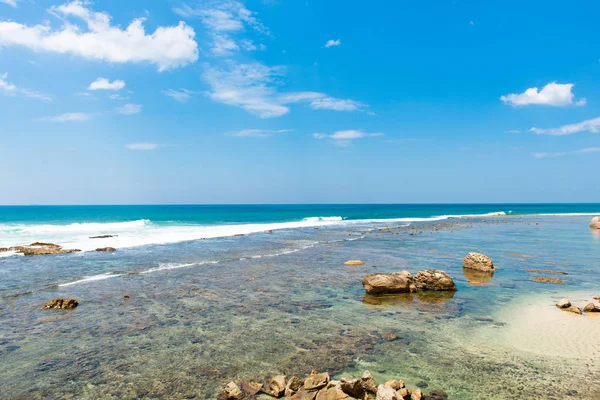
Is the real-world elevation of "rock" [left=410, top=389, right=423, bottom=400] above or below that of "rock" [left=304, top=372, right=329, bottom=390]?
below

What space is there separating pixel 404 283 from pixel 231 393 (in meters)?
10.3

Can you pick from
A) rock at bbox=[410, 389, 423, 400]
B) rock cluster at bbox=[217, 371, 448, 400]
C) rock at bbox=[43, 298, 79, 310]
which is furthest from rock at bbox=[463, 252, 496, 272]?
rock at bbox=[43, 298, 79, 310]

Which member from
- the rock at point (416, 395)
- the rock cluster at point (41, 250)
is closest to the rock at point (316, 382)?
the rock at point (416, 395)

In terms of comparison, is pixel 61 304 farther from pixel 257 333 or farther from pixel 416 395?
pixel 416 395

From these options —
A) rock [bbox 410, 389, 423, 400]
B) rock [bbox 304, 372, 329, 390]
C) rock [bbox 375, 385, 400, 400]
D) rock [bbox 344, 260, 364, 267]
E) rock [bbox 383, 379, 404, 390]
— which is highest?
rock [bbox 375, 385, 400, 400]

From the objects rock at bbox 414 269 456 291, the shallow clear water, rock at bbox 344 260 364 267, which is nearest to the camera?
the shallow clear water

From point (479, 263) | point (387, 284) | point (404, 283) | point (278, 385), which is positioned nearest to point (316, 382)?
point (278, 385)

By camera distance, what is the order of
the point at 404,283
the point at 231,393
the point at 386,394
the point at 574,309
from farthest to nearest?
the point at 404,283
the point at 574,309
the point at 231,393
the point at 386,394

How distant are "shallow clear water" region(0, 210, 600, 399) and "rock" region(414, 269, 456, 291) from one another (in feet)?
2.20

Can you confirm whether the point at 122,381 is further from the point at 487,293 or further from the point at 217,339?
the point at 487,293

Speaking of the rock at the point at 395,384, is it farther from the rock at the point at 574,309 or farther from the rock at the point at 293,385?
the rock at the point at 574,309

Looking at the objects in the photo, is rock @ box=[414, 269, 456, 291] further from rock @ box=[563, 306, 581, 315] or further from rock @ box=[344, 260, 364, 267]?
rock @ box=[344, 260, 364, 267]

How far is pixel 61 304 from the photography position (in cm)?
1260

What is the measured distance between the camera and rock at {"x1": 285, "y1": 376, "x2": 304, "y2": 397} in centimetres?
670
